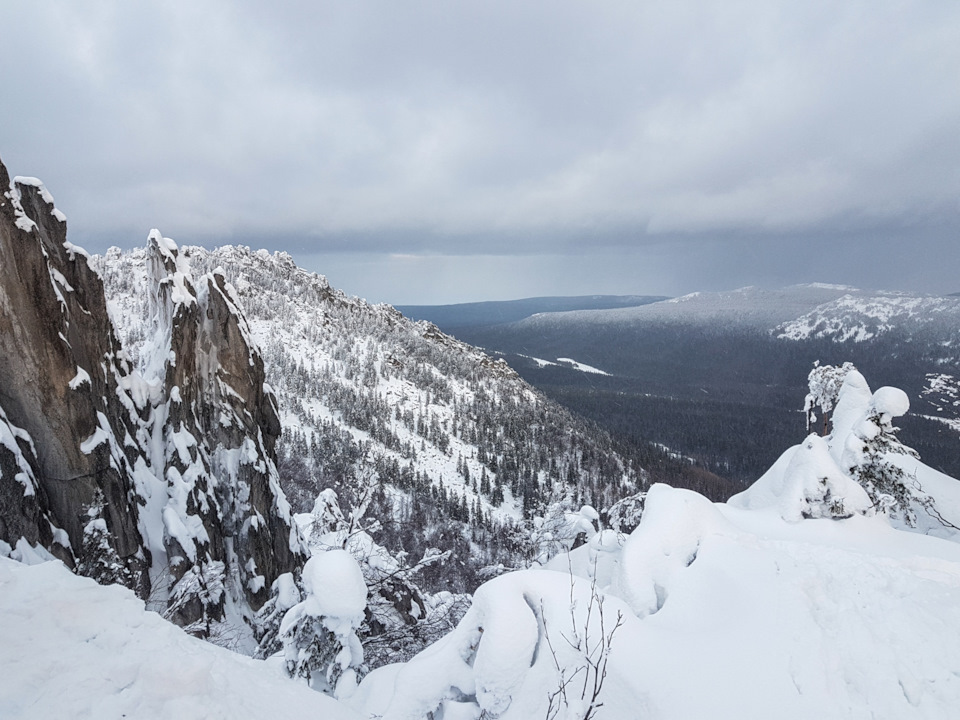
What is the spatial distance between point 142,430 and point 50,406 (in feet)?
11.0

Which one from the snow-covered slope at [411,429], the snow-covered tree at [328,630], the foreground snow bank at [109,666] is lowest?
the snow-covered slope at [411,429]

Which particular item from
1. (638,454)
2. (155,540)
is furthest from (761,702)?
(638,454)

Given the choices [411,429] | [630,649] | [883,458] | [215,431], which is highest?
[215,431]

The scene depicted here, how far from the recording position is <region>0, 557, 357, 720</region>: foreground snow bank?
3.95 metres

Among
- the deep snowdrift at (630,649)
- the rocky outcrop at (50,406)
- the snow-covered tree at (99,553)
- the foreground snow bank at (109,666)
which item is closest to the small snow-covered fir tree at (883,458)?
the deep snowdrift at (630,649)

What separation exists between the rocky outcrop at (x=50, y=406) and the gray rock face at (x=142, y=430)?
3cm

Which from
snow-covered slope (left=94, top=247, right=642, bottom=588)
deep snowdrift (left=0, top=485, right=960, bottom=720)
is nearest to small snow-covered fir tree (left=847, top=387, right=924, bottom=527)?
deep snowdrift (left=0, top=485, right=960, bottom=720)

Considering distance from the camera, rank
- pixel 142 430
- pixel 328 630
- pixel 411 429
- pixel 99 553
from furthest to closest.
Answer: pixel 411 429, pixel 142 430, pixel 99 553, pixel 328 630

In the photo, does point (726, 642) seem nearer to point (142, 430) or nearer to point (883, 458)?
point (883, 458)

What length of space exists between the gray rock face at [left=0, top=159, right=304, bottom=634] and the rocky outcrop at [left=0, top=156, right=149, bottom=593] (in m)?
0.03

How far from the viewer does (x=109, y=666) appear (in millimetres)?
4402

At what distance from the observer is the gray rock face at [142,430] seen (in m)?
10.6

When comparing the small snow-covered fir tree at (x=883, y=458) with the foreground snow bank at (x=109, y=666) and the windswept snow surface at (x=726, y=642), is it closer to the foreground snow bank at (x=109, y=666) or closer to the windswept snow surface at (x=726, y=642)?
the windswept snow surface at (x=726, y=642)

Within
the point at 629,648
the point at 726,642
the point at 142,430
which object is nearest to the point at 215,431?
the point at 142,430
